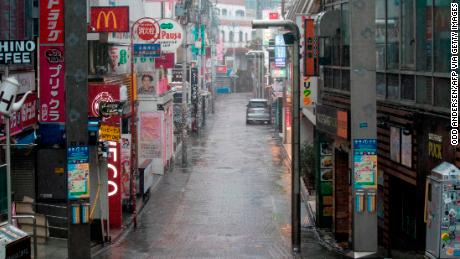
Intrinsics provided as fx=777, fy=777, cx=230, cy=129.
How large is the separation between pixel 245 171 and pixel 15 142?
66.8ft

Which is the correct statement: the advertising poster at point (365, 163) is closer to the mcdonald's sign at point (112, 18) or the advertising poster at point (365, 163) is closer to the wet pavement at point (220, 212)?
the wet pavement at point (220, 212)

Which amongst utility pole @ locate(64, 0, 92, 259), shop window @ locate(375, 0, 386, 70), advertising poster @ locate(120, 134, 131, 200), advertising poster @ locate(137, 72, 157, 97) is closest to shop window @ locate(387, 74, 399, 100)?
shop window @ locate(375, 0, 386, 70)

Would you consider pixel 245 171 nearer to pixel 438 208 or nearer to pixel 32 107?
pixel 32 107

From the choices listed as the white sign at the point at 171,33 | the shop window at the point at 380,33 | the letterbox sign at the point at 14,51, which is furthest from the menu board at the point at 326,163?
the white sign at the point at 171,33

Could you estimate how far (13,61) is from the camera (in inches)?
625

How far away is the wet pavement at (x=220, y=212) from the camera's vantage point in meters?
19.9

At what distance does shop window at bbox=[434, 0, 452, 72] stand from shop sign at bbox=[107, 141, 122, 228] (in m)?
11.2

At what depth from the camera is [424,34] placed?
50.8 ft

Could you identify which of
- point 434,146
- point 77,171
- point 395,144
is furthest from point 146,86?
point 434,146

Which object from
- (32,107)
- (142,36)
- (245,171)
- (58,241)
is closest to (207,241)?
(58,241)

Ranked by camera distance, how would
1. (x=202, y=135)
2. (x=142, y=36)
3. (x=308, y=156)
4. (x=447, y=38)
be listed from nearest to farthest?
(x=447, y=38) < (x=142, y=36) < (x=308, y=156) < (x=202, y=135)

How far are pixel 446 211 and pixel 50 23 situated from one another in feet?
32.1

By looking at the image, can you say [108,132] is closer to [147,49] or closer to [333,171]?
[147,49]

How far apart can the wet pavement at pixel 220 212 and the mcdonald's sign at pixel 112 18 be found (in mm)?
6198
